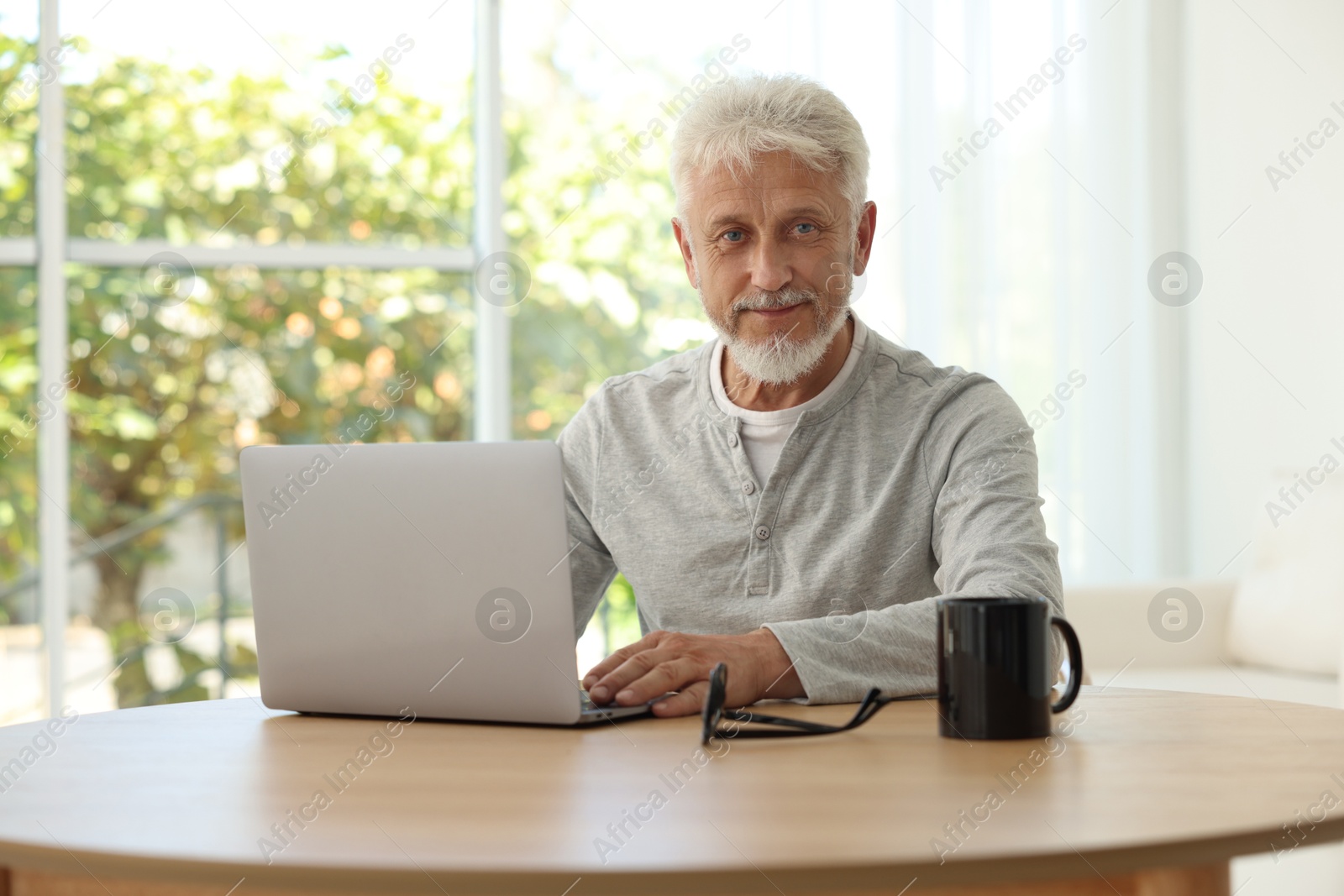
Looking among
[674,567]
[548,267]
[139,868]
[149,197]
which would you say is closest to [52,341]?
[149,197]

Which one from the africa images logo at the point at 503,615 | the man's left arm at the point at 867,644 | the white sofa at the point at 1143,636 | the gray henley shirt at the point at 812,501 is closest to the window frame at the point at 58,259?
the white sofa at the point at 1143,636

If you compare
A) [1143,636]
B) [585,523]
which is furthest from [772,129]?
[1143,636]

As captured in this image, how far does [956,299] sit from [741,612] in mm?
2439

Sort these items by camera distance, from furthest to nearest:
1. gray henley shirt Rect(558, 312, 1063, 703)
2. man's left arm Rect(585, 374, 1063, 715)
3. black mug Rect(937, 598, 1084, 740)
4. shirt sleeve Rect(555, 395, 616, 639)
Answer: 1. shirt sleeve Rect(555, 395, 616, 639)
2. gray henley shirt Rect(558, 312, 1063, 703)
3. man's left arm Rect(585, 374, 1063, 715)
4. black mug Rect(937, 598, 1084, 740)

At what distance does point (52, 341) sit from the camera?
3.37 m

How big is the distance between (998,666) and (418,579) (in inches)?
19.4

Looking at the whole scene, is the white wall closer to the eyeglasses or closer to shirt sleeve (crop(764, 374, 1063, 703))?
shirt sleeve (crop(764, 374, 1063, 703))

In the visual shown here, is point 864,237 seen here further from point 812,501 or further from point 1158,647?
point 1158,647

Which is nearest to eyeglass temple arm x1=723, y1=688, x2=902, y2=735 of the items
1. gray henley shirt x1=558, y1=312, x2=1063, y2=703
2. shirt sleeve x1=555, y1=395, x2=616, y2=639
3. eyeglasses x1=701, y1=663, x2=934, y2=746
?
eyeglasses x1=701, y1=663, x2=934, y2=746

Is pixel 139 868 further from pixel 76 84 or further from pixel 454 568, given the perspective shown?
pixel 76 84

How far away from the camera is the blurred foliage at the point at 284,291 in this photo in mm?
3404

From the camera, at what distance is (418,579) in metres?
1.05

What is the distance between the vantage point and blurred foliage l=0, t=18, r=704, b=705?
11.2 feet

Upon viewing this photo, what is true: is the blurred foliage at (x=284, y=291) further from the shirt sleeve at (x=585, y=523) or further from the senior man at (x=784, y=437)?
the senior man at (x=784, y=437)
